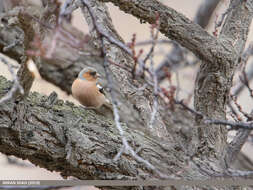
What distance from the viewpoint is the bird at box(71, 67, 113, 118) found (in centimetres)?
473

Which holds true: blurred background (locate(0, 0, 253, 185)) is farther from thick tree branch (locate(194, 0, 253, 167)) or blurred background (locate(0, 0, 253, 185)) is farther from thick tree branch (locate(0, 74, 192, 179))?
thick tree branch (locate(0, 74, 192, 179))

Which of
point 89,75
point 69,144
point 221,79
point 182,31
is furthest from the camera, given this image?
point 89,75

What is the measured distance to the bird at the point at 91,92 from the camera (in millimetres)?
4730

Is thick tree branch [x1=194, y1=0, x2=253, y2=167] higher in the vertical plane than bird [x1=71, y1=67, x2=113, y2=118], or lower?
higher

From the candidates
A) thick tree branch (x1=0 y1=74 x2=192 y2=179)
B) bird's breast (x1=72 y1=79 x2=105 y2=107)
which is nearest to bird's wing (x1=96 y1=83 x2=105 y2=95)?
bird's breast (x1=72 y1=79 x2=105 y2=107)

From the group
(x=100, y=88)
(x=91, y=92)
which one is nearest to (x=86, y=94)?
(x=91, y=92)

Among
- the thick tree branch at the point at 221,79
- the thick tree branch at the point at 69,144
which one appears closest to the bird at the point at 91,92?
the thick tree branch at the point at 69,144

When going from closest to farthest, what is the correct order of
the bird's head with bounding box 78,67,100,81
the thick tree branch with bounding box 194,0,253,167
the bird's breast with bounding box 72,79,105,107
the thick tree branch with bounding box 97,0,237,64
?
the thick tree branch with bounding box 97,0,237,64 < the thick tree branch with bounding box 194,0,253,167 < the bird's breast with bounding box 72,79,105,107 < the bird's head with bounding box 78,67,100,81

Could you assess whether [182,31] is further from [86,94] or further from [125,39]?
[125,39]

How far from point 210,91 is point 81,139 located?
4.57 ft

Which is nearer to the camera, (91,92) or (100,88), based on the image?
(91,92)

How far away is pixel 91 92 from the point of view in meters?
4.77

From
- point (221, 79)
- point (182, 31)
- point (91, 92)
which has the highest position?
point (182, 31)

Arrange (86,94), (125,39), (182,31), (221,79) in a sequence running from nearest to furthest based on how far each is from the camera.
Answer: (182,31), (221,79), (86,94), (125,39)
